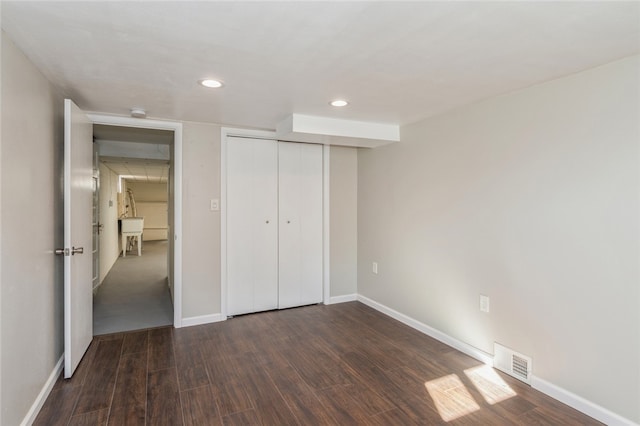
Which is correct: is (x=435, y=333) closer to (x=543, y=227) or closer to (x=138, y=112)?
(x=543, y=227)

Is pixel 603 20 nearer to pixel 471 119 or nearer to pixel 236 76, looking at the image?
pixel 471 119

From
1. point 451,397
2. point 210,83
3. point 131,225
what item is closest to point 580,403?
point 451,397

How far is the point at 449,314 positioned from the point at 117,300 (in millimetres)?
4067

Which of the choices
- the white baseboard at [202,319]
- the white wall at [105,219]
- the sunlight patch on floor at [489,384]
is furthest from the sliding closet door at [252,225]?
the white wall at [105,219]

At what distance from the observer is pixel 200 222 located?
352cm

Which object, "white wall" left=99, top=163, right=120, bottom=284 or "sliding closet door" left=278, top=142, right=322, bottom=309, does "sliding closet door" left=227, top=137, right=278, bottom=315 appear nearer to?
"sliding closet door" left=278, top=142, right=322, bottom=309

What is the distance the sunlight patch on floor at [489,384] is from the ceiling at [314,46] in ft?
6.68

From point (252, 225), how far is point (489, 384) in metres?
2.64

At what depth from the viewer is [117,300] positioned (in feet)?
14.7

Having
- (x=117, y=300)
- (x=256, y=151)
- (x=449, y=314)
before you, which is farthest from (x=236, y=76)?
(x=117, y=300)

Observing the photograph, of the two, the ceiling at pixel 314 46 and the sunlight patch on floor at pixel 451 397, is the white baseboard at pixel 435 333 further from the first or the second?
the ceiling at pixel 314 46

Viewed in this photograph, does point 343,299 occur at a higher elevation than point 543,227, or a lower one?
lower

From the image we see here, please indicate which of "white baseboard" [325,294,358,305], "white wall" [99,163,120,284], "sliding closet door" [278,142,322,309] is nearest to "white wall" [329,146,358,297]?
"white baseboard" [325,294,358,305]

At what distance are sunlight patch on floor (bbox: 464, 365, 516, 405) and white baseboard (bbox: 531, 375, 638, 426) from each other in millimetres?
191
